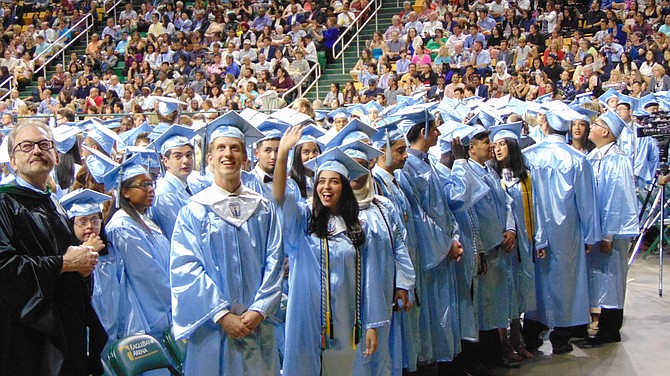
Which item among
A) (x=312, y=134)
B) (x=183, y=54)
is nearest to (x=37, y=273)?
(x=312, y=134)

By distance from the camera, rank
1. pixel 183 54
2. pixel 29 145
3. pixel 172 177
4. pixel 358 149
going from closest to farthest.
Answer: pixel 29 145, pixel 358 149, pixel 172 177, pixel 183 54

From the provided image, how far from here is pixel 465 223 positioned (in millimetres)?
6543

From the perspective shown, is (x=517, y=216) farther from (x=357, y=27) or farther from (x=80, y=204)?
(x=357, y=27)

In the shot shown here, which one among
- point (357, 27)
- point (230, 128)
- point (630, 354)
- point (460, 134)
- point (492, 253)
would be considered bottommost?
point (630, 354)

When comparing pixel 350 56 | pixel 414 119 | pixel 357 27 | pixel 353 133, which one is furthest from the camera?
pixel 357 27

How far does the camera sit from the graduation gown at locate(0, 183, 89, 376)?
147 inches

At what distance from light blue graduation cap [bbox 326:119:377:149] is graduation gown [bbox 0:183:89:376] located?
1898 mm

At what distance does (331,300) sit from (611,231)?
3684mm

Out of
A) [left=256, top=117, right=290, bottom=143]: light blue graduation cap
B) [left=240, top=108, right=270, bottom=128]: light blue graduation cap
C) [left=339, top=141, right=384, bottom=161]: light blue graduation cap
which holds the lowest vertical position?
[left=339, top=141, right=384, bottom=161]: light blue graduation cap

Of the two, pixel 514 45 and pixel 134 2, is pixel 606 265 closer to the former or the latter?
pixel 514 45

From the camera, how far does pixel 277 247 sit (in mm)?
4441

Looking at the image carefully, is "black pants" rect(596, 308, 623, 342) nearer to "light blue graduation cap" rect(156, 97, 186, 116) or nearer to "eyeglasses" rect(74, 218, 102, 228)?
"light blue graduation cap" rect(156, 97, 186, 116)

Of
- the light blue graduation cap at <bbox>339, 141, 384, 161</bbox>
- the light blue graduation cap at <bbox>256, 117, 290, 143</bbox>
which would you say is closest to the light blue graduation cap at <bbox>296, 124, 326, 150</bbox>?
the light blue graduation cap at <bbox>256, 117, 290, 143</bbox>

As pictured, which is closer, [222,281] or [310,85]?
[222,281]
